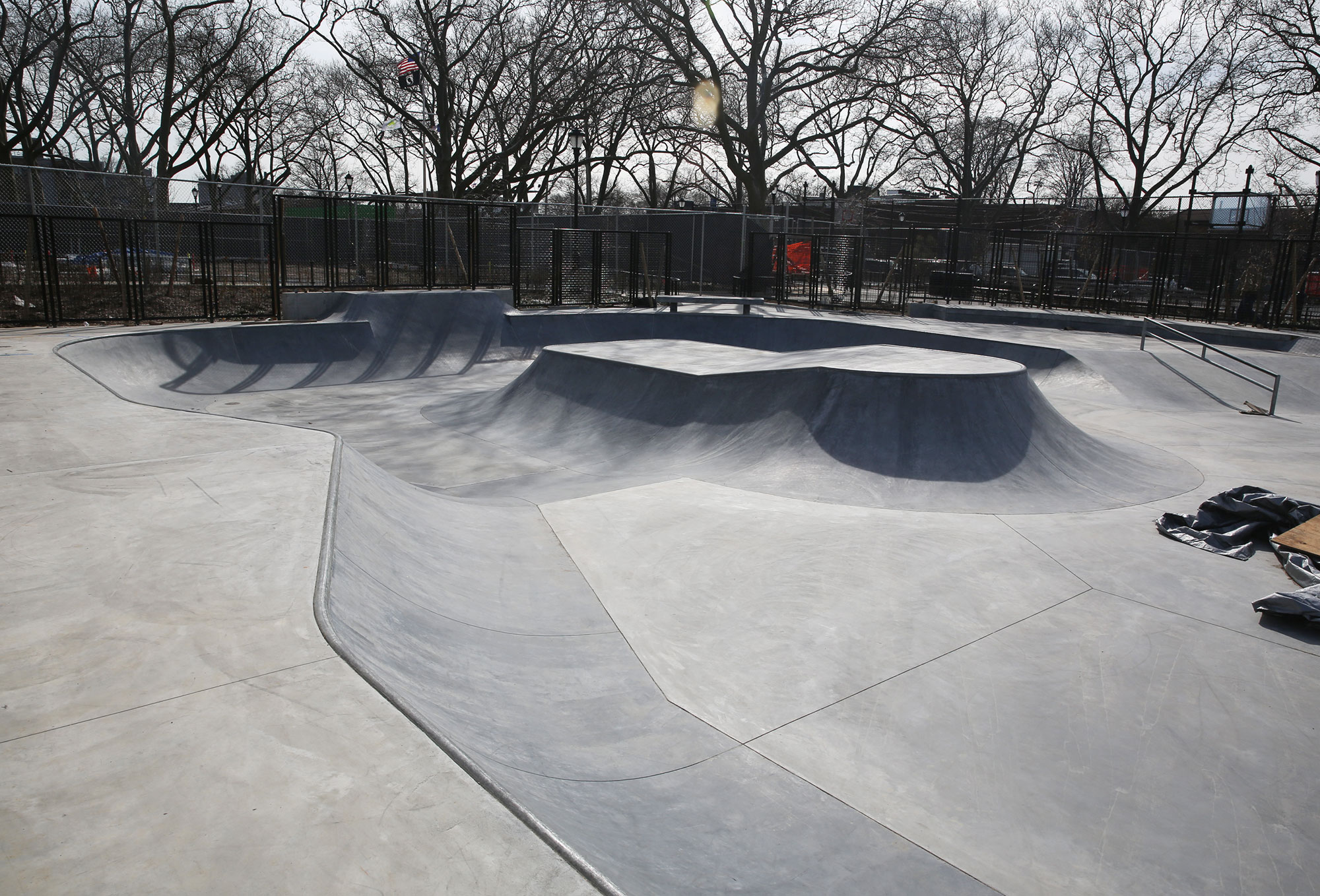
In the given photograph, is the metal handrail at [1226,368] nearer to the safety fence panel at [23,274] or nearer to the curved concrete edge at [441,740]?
the curved concrete edge at [441,740]

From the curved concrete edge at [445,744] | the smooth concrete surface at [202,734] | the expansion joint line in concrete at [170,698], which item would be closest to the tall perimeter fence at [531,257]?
the smooth concrete surface at [202,734]

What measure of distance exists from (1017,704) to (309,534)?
3798 millimetres

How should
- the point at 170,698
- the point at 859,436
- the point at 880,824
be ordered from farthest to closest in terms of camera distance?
1. the point at 859,436
2. the point at 880,824
3. the point at 170,698

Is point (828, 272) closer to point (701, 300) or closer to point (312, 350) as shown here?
point (701, 300)

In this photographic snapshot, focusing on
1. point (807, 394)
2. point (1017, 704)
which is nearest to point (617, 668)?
point (1017, 704)

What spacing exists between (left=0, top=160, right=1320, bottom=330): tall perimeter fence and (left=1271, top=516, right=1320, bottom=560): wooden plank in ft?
54.4

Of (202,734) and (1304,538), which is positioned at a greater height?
(202,734)

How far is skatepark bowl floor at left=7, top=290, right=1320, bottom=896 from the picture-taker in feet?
7.68

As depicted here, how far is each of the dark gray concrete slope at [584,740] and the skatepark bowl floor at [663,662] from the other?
0.02 metres

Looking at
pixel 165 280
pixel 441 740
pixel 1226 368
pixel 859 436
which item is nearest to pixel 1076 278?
pixel 1226 368

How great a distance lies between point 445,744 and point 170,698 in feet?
3.25

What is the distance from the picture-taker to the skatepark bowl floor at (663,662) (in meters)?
2.34

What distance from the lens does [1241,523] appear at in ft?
22.0

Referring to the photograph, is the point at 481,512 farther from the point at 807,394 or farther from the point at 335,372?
the point at 335,372
